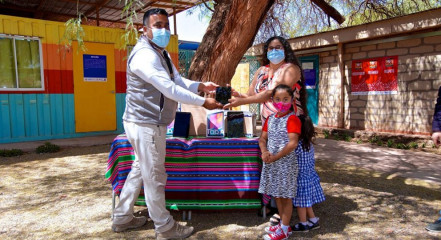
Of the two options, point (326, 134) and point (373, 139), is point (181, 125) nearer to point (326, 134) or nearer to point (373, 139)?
point (373, 139)

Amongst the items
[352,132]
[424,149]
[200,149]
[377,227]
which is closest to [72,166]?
[200,149]

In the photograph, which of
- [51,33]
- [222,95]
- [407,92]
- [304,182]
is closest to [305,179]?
[304,182]

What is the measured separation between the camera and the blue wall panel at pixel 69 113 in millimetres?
8703

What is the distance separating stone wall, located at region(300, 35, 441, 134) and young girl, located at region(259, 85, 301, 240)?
582cm

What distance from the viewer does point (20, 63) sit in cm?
821

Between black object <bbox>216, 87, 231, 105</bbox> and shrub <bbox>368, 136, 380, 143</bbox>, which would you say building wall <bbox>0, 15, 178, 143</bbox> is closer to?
black object <bbox>216, 87, 231, 105</bbox>

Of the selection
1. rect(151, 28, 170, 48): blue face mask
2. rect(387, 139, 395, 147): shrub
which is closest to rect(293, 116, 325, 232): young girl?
rect(151, 28, 170, 48): blue face mask

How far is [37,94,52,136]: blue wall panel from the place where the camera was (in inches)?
328

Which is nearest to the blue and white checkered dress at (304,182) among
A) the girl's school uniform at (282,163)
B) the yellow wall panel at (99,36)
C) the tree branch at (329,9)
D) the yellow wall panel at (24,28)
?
the girl's school uniform at (282,163)

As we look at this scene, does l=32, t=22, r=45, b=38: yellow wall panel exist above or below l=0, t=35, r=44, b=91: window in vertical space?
above

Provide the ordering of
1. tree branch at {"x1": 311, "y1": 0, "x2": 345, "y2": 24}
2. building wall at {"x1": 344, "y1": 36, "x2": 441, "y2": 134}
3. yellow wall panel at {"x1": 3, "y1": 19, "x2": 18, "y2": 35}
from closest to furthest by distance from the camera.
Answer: tree branch at {"x1": 311, "y1": 0, "x2": 345, "y2": 24} < building wall at {"x1": 344, "y1": 36, "x2": 441, "y2": 134} < yellow wall panel at {"x1": 3, "y1": 19, "x2": 18, "y2": 35}

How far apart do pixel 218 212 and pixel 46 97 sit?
6723 millimetres

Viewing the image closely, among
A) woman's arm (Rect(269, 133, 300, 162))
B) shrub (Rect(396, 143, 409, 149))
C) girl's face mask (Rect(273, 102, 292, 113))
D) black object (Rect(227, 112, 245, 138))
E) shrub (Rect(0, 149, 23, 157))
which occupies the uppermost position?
girl's face mask (Rect(273, 102, 292, 113))

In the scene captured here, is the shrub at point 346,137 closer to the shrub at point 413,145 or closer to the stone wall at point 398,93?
the stone wall at point 398,93
